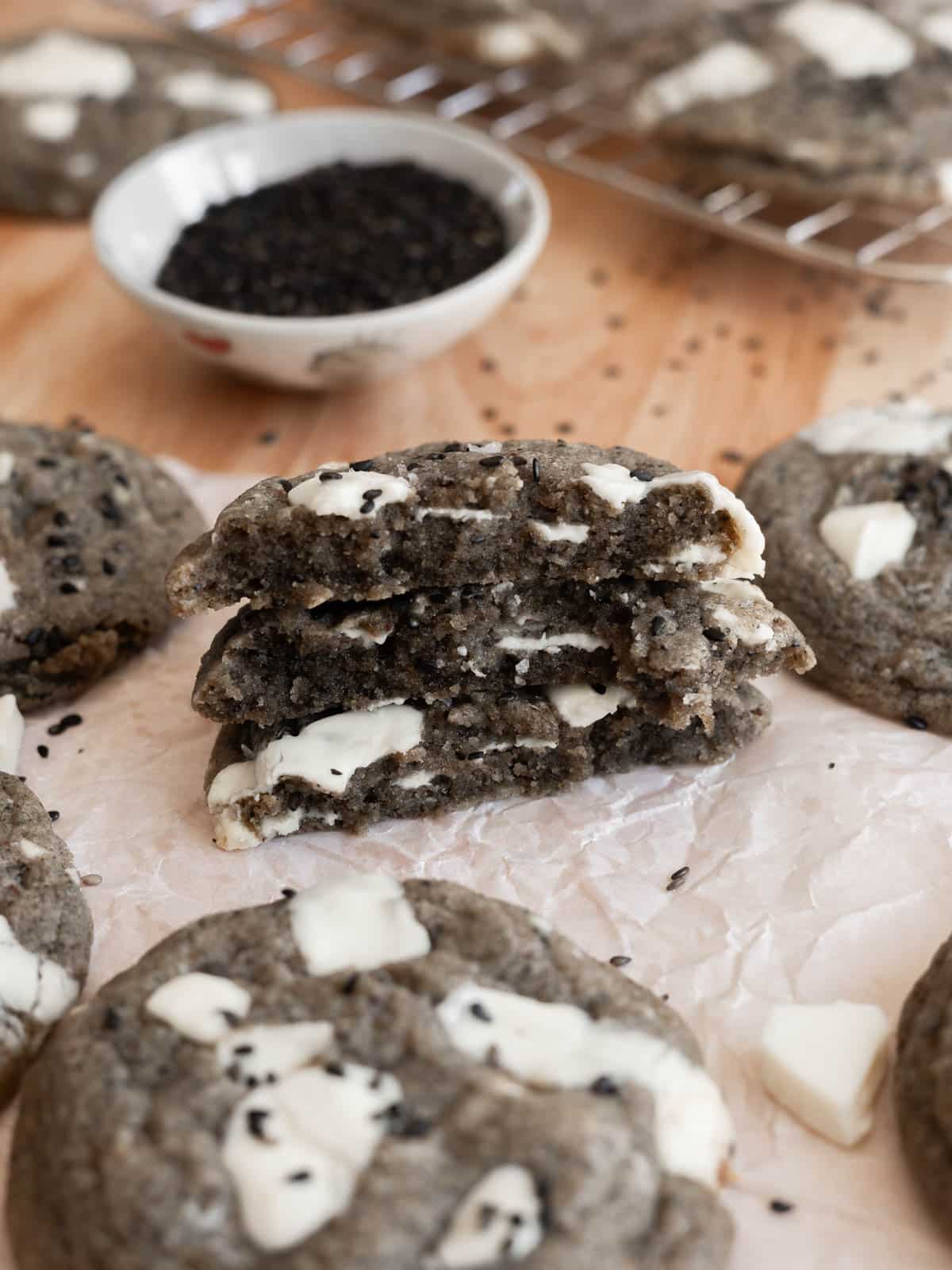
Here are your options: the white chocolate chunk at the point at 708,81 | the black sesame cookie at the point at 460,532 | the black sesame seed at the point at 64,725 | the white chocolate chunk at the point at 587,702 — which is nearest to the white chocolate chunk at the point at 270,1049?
the black sesame cookie at the point at 460,532

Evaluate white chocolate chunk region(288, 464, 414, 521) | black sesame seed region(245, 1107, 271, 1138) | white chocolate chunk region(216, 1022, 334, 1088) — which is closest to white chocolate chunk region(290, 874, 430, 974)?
white chocolate chunk region(216, 1022, 334, 1088)

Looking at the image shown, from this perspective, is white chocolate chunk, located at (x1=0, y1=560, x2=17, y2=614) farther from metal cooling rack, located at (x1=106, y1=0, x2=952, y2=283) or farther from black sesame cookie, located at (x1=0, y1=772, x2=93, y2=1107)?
metal cooling rack, located at (x1=106, y1=0, x2=952, y2=283)

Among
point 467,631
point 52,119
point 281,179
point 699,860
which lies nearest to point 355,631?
point 467,631

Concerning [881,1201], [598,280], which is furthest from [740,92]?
[881,1201]

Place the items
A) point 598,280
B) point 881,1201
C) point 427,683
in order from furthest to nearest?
point 598,280 → point 427,683 → point 881,1201

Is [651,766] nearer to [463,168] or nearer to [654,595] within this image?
[654,595]

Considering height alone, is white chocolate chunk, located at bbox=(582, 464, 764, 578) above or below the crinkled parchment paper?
above

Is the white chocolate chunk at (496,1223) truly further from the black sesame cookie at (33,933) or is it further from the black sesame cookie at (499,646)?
the black sesame cookie at (499,646)
